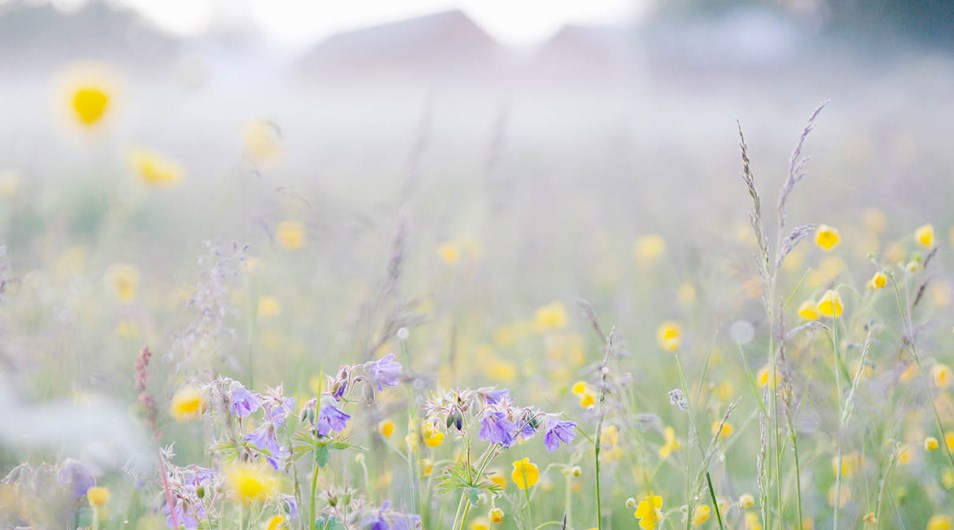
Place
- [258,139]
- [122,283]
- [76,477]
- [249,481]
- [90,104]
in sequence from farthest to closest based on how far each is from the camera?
[90,104]
[122,283]
[258,139]
[76,477]
[249,481]

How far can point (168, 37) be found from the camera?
16.2m

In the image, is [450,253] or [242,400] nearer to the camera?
[242,400]

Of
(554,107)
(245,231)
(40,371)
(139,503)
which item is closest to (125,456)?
(139,503)

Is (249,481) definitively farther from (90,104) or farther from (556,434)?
(90,104)

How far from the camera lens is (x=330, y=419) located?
50.1 inches

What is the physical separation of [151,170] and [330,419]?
8.35 ft

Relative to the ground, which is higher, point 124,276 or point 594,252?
point 124,276

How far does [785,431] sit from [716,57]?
772 inches

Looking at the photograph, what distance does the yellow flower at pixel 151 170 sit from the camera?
11.4 feet

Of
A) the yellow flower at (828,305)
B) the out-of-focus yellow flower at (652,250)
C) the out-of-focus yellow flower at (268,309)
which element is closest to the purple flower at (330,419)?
the yellow flower at (828,305)

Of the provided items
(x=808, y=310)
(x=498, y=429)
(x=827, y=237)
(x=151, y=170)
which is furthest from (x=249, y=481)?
(x=151, y=170)

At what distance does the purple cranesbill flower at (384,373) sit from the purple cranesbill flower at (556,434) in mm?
271

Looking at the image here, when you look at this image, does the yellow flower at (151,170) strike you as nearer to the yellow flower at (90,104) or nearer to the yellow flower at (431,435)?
the yellow flower at (90,104)

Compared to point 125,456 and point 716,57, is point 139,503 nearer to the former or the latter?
point 125,456
